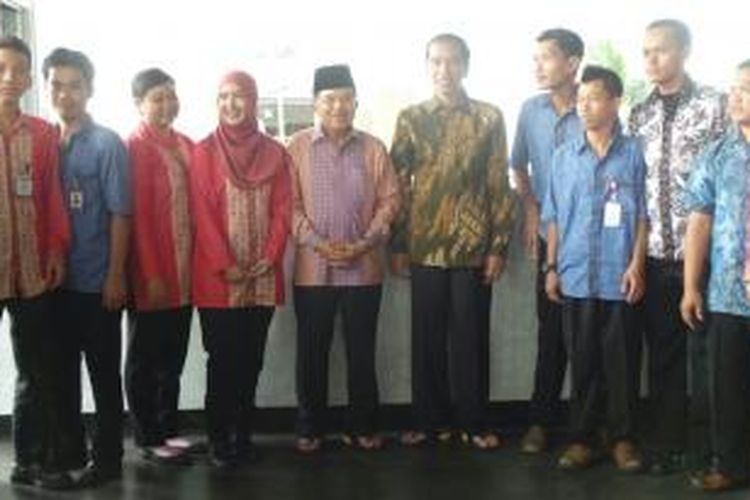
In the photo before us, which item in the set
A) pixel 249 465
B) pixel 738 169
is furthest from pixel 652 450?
pixel 249 465

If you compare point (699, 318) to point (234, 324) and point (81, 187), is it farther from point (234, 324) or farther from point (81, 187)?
point (81, 187)

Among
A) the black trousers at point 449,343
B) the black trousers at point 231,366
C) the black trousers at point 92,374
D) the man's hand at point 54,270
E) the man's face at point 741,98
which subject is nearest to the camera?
the man's face at point 741,98

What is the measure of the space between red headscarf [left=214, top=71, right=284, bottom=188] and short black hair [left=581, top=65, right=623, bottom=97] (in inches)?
46.0

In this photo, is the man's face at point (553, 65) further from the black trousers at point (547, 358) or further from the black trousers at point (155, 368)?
the black trousers at point (155, 368)

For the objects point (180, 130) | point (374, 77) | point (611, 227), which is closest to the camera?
point (611, 227)

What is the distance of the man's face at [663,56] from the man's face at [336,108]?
108cm

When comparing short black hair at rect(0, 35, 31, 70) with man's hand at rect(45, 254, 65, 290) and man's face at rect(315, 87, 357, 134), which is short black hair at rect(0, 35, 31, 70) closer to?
man's hand at rect(45, 254, 65, 290)

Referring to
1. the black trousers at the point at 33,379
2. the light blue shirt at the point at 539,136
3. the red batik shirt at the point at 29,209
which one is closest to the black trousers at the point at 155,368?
the black trousers at the point at 33,379

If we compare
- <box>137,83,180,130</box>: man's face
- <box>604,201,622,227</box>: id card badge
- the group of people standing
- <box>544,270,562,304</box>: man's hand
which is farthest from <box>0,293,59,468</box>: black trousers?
<box>604,201,622,227</box>: id card badge

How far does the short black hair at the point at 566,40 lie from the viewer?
3.58 m

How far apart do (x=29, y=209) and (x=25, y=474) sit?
3.07 ft

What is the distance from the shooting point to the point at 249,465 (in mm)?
3521

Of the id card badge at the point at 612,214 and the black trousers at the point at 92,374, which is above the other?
the id card badge at the point at 612,214

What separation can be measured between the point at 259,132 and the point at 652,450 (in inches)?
72.0
